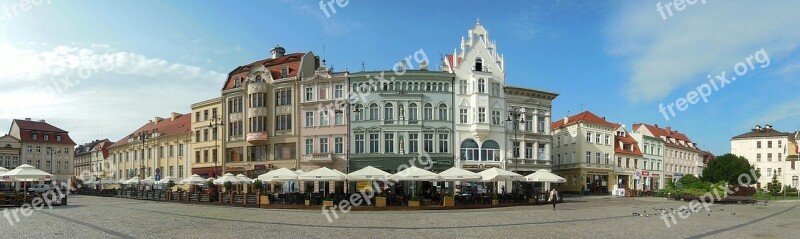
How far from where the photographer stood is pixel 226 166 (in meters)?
60.3

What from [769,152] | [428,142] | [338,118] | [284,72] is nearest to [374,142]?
[338,118]

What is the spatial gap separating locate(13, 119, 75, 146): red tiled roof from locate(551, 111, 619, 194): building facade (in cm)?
7171

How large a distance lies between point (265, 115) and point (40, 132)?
5505 cm

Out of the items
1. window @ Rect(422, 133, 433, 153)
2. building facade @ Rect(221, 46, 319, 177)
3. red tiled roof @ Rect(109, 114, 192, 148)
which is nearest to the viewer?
window @ Rect(422, 133, 433, 153)

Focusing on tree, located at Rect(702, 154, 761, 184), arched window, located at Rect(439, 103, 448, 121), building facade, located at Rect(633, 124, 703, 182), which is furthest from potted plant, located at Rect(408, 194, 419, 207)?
building facade, located at Rect(633, 124, 703, 182)

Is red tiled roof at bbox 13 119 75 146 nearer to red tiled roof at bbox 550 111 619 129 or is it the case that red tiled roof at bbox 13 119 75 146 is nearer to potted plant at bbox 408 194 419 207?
red tiled roof at bbox 550 111 619 129

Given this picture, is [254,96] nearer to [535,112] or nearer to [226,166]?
[226,166]

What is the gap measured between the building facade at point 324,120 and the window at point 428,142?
6.34 m

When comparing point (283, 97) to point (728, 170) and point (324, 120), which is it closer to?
point (324, 120)

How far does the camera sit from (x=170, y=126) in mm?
76938

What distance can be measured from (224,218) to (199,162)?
40.3m

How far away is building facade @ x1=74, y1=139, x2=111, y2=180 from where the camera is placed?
102281mm

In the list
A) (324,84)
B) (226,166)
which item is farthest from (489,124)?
(226,166)

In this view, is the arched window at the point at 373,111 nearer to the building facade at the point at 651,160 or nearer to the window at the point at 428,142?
the window at the point at 428,142
